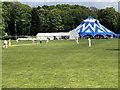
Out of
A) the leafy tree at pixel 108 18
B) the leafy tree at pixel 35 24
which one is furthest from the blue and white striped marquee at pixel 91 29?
the leafy tree at pixel 108 18

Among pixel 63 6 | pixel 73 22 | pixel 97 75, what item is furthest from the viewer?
pixel 63 6

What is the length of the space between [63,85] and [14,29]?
115 meters

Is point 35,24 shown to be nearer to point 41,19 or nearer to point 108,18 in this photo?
point 41,19

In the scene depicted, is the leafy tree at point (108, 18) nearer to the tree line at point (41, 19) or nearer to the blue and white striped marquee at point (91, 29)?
the tree line at point (41, 19)

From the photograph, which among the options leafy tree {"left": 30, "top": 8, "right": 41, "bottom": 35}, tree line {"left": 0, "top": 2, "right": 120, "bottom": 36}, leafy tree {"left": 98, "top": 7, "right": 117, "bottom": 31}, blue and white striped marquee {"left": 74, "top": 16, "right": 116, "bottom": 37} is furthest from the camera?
leafy tree {"left": 98, "top": 7, "right": 117, "bottom": 31}

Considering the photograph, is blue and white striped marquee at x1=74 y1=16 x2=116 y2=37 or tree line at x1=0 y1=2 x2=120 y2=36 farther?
tree line at x1=0 y1=2 x2=120 y2=36

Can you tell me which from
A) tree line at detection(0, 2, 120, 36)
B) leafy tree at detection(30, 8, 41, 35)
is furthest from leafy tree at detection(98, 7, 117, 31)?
leafy tree at detection(30, 8, 41, 35)

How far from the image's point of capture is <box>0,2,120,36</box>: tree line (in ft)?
405

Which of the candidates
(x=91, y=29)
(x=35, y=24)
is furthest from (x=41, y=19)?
(x=91, y=29)

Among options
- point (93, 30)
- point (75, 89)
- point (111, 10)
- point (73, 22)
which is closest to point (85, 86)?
point (75, 89)

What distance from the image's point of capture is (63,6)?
160125 millimetres

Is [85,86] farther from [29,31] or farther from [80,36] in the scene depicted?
[29,31]

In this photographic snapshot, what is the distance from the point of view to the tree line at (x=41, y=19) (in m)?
124

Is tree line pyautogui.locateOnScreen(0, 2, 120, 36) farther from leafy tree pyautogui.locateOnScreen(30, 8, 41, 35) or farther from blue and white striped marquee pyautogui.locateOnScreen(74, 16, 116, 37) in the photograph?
blue and white striped marquee pyautogui.locateOnScreen(74, 16, 116, 37)
